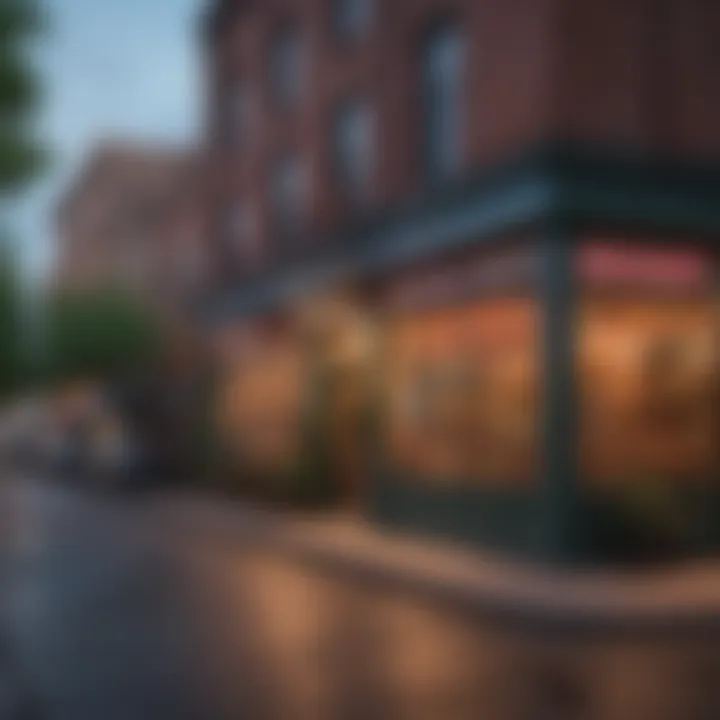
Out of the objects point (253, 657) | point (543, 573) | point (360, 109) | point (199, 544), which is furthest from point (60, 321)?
point (360, 109)

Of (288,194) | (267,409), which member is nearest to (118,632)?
(267,409)

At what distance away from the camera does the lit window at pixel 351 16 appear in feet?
68.1

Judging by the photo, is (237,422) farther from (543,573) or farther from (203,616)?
(203,616)

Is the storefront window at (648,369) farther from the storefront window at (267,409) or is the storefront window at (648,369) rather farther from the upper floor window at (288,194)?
the upper floor window at (288,194)

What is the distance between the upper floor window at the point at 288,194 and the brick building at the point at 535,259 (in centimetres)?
390

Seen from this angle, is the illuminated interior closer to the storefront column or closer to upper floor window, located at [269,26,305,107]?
the storefront column

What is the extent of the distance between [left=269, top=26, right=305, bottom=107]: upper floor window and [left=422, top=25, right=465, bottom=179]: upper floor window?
18.2 ft

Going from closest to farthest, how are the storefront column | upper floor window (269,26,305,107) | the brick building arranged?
the storefront column → the brick building → upper floor window (269,26,305,107)

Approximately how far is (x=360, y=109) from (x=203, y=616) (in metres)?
12.2

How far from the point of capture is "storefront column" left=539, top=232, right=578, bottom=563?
1457 centimetres

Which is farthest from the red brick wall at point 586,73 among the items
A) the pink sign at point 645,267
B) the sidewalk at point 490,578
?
the sidewalk at point 490,578

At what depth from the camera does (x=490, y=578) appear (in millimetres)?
13352

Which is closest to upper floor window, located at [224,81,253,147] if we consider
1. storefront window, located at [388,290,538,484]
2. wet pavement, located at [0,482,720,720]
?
storefront window, located at [388,290,538,484]

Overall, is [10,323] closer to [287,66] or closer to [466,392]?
[466,392]
